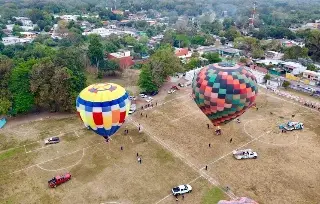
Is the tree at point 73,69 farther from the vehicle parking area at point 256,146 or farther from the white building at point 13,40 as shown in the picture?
the white building at point 13,40

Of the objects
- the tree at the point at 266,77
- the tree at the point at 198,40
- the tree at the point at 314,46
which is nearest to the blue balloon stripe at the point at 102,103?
the tree at the point at 266,77

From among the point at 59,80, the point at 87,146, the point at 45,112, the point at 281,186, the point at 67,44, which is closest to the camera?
the point at 281,186

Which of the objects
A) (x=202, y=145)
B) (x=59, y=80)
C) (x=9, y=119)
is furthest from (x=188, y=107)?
(x=9, y=119)

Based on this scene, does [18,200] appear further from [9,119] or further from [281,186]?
[281,186]

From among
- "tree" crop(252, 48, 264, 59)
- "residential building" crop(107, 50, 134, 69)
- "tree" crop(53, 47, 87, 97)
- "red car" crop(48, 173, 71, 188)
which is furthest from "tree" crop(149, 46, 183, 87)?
"tree" crop(252, 48, 264, 59)

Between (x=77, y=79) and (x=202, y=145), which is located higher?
(x=77, y=79)

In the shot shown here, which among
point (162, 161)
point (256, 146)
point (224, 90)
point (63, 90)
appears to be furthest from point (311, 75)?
point (63, 90)

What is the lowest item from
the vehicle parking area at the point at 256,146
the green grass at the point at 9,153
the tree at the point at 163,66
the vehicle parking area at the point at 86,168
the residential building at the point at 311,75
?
the green grass at the point at 9,153
